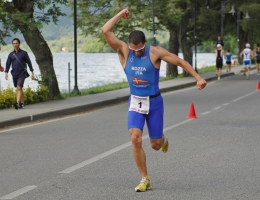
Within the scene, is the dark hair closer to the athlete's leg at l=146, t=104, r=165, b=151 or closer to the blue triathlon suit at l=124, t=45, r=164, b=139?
the blue triathlon suit at l=124, t=45, r=164, b=139

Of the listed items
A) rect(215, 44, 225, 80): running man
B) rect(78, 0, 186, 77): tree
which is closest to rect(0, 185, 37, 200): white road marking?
rect(78, 0, 186, 77): tree

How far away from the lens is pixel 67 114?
795 inches

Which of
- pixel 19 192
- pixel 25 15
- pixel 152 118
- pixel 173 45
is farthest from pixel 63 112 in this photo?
pixel 173 45

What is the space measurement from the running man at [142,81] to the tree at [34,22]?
12.4 meters

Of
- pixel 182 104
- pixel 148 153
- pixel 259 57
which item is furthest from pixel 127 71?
pixel 259 57

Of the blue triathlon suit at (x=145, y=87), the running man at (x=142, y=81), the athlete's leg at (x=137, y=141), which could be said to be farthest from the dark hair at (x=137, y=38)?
A: the athlete's leg at (x=137, y=141)

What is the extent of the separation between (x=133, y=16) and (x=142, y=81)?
103 ft

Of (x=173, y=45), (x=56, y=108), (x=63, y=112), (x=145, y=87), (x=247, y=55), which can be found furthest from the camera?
(x=173, y=45)

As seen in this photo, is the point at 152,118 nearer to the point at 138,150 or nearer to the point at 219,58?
the point at 138,150

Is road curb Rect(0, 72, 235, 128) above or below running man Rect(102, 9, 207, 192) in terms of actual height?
below

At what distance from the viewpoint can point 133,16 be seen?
40.1 meters

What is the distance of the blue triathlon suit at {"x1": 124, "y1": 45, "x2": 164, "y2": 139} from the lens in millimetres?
8906

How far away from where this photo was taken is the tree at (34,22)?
71.2ft

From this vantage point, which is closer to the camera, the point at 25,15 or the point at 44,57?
the point at 25,15
